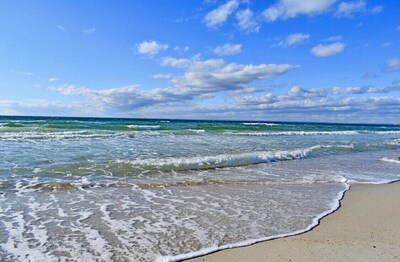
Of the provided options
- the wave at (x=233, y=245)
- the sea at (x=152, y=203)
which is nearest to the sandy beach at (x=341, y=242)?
the wave at (x=233, y=245)

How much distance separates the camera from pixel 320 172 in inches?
467

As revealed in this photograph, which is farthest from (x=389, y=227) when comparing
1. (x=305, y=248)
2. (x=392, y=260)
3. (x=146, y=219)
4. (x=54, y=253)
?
(x=54, y=253)

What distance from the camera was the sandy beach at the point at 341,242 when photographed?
14.0ft

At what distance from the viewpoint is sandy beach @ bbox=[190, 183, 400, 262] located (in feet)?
14.0

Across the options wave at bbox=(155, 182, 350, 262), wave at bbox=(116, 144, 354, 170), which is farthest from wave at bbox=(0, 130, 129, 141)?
wave at bbox=(155, 182, 350, 262)

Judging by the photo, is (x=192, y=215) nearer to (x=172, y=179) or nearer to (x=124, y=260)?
(x=124, y=260)

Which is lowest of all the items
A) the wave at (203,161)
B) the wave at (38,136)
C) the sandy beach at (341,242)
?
the sandy beach at (341,242)

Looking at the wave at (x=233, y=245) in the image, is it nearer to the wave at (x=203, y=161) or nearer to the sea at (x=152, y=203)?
the sea at (x=152, y=203)

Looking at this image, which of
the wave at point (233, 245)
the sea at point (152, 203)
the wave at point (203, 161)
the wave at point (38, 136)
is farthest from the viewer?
the wave at point (38, 136)

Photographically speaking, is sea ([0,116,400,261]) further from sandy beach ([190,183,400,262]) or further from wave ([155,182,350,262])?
sandy beach ([190,183,400,262])

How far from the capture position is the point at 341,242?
4.82 metres

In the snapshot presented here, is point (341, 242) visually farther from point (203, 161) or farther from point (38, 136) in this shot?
point (38, 136)

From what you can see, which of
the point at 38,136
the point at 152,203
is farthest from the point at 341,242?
the point at 38,136

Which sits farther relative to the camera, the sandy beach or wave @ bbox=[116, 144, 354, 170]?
wave @ bbox=[116, 144, 354, 170]
